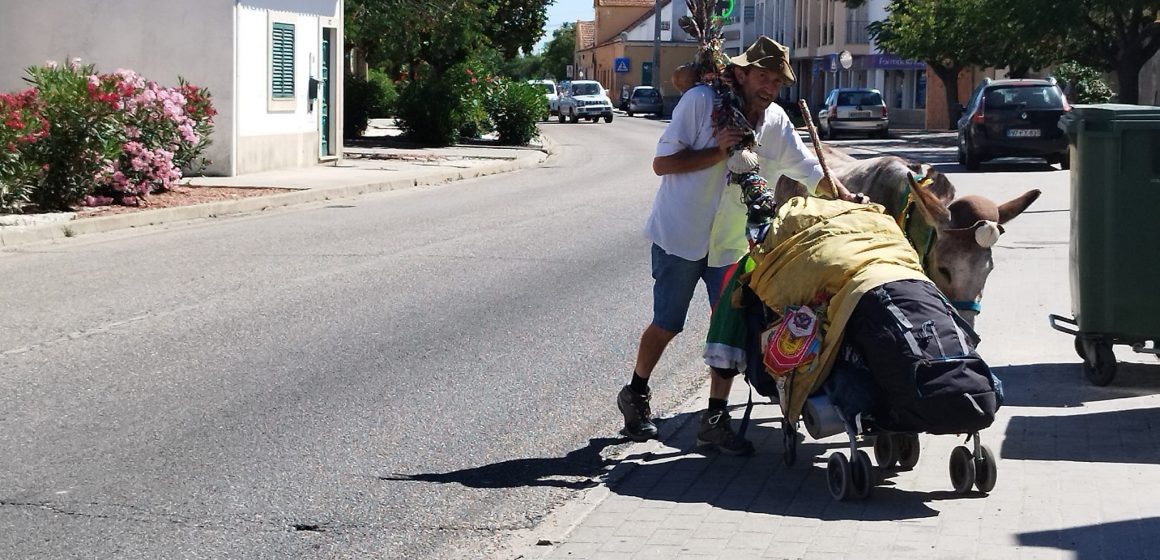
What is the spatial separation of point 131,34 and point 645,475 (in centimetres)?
1832

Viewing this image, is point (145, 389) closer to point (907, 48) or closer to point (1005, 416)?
point (1005, 416)

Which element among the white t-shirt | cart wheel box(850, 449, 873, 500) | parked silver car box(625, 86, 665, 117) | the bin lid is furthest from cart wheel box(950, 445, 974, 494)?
parked silver car box(625, 86, 665, 117)

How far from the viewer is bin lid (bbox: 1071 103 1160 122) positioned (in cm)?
739

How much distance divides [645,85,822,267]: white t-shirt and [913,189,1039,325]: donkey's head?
0.64 metres

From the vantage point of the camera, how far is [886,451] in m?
5.87

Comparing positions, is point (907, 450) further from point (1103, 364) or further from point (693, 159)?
point (1103, 364)

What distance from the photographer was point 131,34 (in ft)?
73.0

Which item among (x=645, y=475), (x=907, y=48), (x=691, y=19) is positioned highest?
(x=907, y=48)

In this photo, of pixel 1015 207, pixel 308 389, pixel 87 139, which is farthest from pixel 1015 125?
pixel 1015 207

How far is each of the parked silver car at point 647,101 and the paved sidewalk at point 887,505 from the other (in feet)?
220

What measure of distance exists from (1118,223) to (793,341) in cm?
268

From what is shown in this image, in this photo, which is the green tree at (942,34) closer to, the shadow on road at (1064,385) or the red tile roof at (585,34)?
the shadow on road at (1064,385)

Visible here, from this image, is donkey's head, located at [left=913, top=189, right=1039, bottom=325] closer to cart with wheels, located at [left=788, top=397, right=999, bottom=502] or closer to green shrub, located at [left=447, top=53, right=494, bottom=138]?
cart with wheels, located at [left=788, top=397, right=999, bottom=502]

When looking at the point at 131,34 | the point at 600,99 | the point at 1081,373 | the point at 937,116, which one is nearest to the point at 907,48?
the point at 937,116
